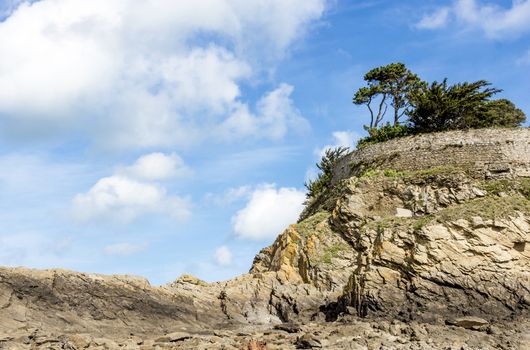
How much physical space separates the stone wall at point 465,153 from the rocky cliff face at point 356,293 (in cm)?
64

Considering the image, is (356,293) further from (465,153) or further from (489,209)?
(465,153)

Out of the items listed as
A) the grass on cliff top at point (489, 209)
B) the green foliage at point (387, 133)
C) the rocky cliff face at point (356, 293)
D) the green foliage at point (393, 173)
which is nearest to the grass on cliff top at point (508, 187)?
the rocky cliff face at point (356, 293)

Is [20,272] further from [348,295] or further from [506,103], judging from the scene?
[506,103]

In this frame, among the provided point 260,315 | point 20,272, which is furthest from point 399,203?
point 20,272

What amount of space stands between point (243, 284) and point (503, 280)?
11696 mm

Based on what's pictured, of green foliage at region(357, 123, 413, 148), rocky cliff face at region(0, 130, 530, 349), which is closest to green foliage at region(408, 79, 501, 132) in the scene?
green foliage at region(357, 123, 413, 148)

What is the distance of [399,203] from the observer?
3142cm

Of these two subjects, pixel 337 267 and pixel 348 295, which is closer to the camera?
pixel 348 295

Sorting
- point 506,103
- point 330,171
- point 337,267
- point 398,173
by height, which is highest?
point 506,103

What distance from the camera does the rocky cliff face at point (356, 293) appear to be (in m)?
21.4

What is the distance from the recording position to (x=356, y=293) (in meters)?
25.0

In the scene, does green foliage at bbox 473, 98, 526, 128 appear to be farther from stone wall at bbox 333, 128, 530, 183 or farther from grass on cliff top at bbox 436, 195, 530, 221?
grass on cliff top at bbox 436, 195, 530, 221

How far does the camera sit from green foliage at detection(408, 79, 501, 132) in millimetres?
36406

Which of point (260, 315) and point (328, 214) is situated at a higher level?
point (328, 214)
